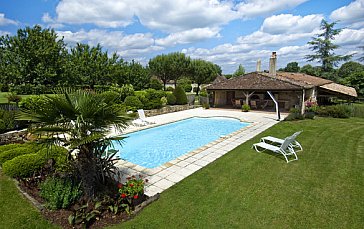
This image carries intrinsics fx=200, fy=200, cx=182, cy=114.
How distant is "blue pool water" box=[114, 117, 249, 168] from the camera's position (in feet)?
28.5

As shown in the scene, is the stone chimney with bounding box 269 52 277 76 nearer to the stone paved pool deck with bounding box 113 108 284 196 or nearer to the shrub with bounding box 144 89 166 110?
the shrub with bounding box 144 89 166 110

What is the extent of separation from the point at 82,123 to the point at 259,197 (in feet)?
13.2

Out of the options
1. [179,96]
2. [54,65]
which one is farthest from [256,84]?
[54,65]

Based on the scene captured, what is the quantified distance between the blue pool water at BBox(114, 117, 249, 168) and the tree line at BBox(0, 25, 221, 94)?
5578 millimetres

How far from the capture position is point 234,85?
19.8 m

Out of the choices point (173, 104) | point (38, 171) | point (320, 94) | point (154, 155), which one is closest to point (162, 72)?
point (173, 104)

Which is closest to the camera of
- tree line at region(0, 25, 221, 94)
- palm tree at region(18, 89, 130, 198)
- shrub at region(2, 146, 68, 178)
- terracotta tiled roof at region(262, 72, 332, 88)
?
palm tree at region(18, 89, 130, 198)

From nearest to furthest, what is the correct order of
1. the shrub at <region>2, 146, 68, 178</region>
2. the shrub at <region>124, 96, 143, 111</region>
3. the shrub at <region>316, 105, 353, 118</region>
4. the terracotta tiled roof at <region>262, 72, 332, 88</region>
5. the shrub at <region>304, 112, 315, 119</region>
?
the shrub at <region>2, 146, 68, 178</region> → the shrub at <region>304, 112, 315, 119</region> → the shrub at <region>316, 105, 353, 118</region> → the shrub at <region>124, 96, 143, 111</region> → the terracotta tiled roof at <region>262, 72, 332, 88</region>

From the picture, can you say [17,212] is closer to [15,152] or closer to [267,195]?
[15,152]

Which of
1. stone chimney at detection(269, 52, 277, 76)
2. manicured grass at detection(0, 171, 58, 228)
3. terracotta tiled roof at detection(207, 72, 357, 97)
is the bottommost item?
manicured grass at detection(0, 171, 58, 228)

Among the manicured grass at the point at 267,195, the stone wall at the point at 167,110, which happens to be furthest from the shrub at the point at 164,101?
the manicured grass at the point at 267,195

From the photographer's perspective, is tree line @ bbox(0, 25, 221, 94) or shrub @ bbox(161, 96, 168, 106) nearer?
tree line @ bbox(0, 25, 221, 94)

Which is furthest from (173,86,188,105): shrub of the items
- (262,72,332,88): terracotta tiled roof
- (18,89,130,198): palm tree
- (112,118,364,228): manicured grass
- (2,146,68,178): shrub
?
(18,89,130,198): palm tree

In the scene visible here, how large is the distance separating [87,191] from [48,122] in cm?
163
